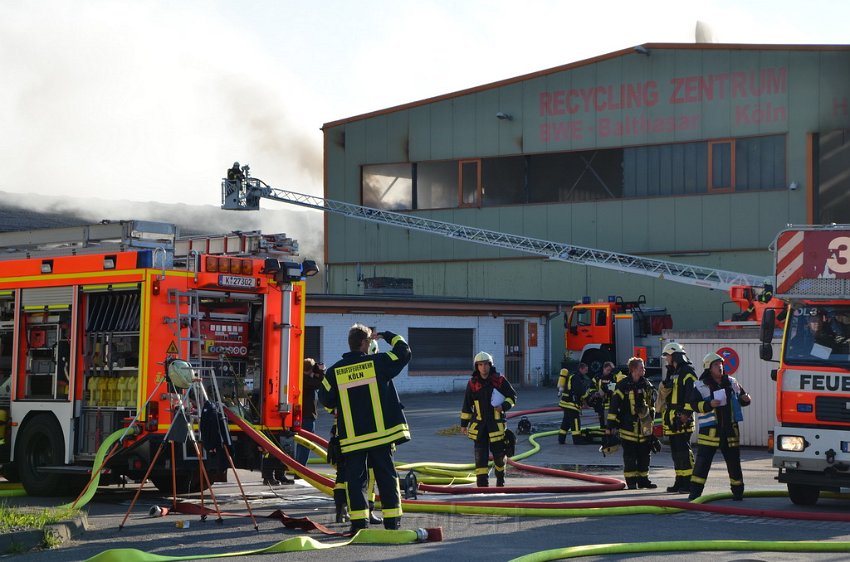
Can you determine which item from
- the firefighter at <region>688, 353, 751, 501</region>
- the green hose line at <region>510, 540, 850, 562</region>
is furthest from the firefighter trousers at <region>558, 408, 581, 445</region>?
the green hose line at <region>510, 540, 850, 562</region>

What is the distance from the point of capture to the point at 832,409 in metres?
11.8

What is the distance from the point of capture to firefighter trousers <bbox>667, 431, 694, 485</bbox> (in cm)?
1329

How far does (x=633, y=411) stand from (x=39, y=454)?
6.49 m

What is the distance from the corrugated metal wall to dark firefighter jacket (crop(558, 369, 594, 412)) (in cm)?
190

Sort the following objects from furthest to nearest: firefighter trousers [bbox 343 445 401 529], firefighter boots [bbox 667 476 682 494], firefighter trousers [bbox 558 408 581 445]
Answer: firefighter trousers [bbox 558 408 581 445] < firefighter boots [bbox 667 476 682 494] < firefighter trousers [bbox 343 445 401 529]

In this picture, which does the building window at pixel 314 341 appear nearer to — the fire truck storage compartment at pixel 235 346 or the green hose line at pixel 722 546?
the fire truck storage compartment at pixel 235 346

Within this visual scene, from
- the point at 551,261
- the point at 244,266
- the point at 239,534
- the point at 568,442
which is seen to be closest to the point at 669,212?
the point at 551,261

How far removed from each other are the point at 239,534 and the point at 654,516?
3.80 m

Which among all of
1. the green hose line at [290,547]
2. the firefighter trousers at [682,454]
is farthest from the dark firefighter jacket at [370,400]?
the firefighter trousers at [682,454]

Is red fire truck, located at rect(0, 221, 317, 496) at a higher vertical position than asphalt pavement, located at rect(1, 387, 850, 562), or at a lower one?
higher

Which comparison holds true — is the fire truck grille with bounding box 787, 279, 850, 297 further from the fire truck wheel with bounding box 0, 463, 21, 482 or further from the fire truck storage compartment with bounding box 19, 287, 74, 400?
the fire truck wheel with bounding box 0, 463, 21, 482

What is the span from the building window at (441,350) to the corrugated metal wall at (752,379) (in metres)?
14.0

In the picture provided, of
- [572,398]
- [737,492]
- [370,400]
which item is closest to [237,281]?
[370,400]

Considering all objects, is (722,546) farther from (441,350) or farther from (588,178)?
(588,178)
